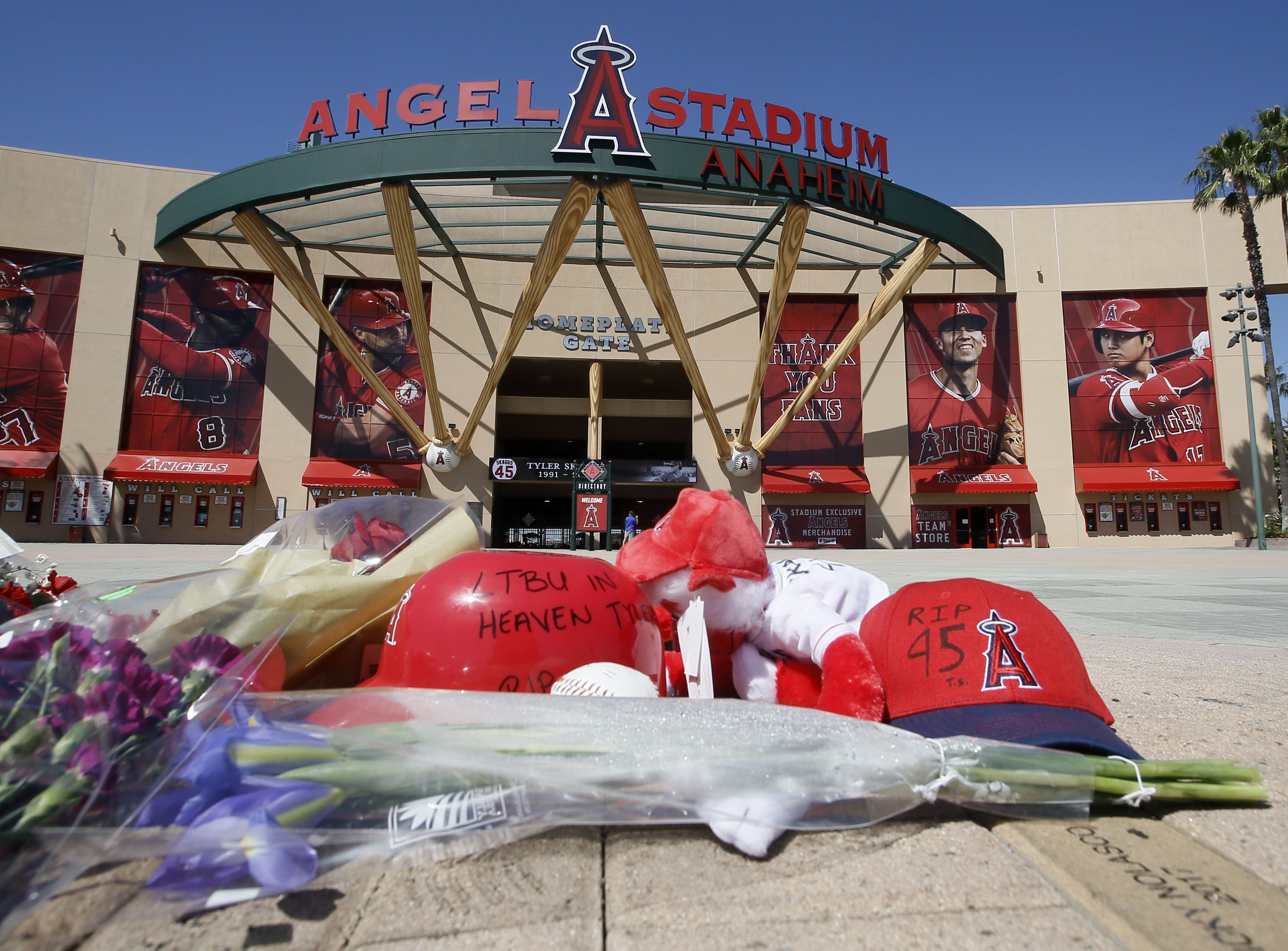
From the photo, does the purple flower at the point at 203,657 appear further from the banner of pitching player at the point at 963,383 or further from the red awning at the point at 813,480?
the banner of pitching player at the point at 963,383

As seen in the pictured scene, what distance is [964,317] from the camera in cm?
2345

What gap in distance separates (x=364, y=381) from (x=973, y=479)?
2028 centimetres

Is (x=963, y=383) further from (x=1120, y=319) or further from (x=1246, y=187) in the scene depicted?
(x=1246, y=187)

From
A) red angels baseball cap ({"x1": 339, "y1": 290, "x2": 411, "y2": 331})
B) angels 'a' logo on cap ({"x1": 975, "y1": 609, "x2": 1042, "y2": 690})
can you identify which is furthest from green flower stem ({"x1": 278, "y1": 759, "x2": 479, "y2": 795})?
red angels baseball cap ({"x1": 339, "y1": 290, "x2": 411, "y2": 331})

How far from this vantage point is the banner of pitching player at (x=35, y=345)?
20281 millimetres

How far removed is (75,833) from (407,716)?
0.56 meters

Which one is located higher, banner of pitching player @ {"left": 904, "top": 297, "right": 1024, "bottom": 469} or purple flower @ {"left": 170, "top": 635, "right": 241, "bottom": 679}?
banner of pitching player @ {"left": 904, "top": 297, "right": 1024, "bottom": 469}

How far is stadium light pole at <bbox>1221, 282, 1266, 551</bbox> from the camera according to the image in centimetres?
1912

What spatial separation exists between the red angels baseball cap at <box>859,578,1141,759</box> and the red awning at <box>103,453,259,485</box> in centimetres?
2248

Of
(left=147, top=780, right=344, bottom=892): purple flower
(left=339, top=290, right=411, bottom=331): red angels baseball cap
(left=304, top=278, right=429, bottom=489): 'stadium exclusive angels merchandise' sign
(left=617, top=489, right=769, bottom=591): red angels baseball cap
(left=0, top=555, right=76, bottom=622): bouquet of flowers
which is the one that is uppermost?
(left=339, top=290, right=411, bottom=331): red angels baseball cap

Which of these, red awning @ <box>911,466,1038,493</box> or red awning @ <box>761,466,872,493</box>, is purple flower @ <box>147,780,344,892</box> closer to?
red awning @ <box>761,466,872,493</box>

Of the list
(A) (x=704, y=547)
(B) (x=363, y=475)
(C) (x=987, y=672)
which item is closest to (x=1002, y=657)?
(C) (x=987, y=672)

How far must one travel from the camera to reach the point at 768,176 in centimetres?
1523

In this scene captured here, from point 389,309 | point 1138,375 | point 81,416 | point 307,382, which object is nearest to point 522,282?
point 389,309
